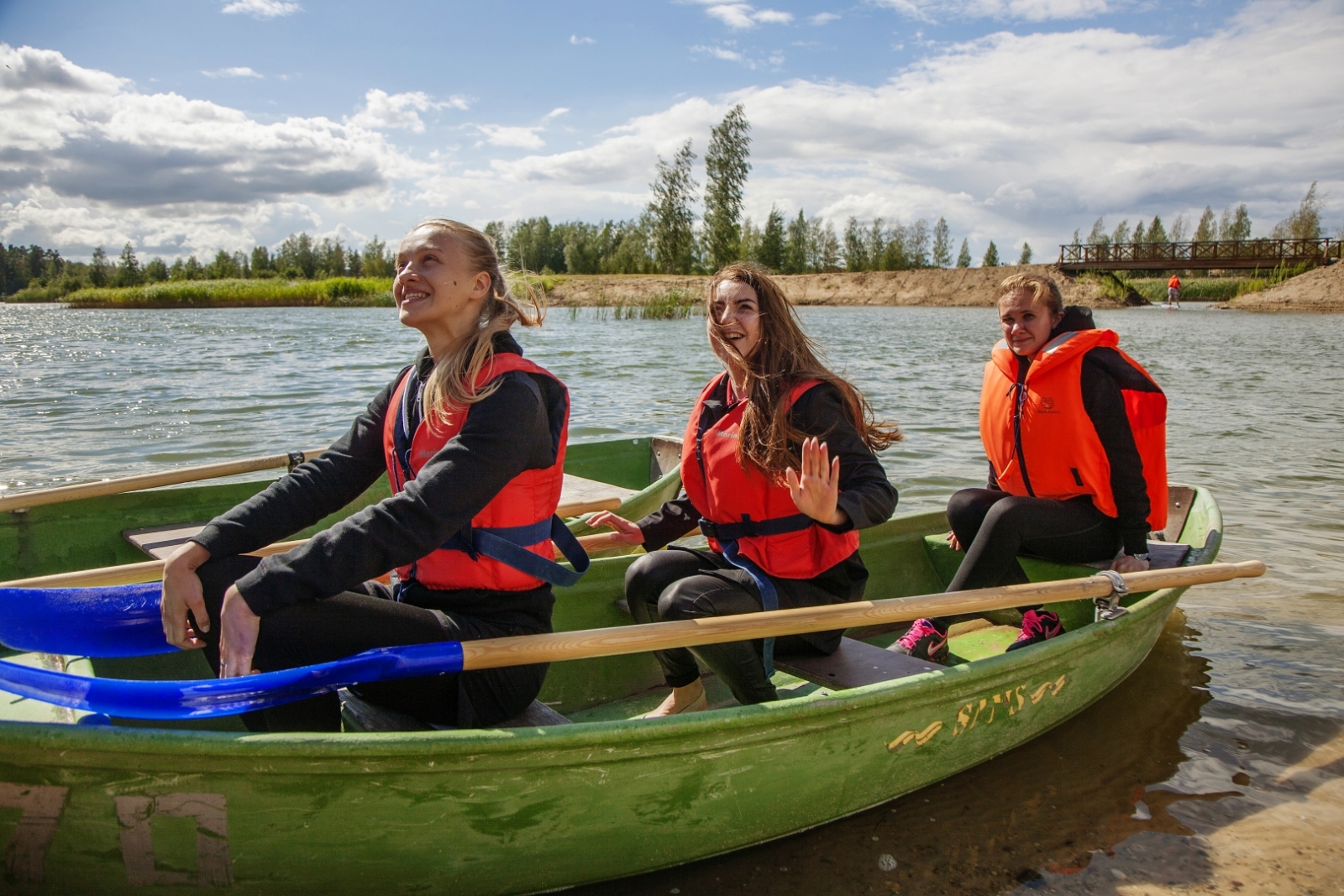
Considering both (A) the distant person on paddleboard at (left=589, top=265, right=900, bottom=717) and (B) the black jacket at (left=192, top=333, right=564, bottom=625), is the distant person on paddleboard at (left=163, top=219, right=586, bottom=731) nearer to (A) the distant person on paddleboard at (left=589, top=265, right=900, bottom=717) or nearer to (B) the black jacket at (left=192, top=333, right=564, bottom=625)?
(B) the black jacket at (left=192, top=333, right=564, bottom=625)

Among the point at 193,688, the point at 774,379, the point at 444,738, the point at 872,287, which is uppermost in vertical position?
the point at 872,287

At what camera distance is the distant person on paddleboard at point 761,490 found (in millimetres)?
2582

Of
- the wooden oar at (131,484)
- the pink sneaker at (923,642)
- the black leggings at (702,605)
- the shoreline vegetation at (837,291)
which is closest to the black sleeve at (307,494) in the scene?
the black leggings at (702,605)

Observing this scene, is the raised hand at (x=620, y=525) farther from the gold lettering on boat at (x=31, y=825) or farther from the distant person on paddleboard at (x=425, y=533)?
the gold lettering on boat at (x=31, y=825)

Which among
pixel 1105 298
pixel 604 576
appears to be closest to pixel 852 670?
pixel 604 576

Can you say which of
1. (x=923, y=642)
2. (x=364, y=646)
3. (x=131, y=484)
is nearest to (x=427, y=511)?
(x=364, y=646)

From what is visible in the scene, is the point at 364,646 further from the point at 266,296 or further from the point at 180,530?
the point at 266,296

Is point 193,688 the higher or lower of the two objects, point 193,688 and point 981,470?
the higher

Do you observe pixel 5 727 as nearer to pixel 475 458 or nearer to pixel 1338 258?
pixel 475 458

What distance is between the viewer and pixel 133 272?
77.2 m

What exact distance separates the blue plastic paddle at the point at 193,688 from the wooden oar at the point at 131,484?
7.22 feet

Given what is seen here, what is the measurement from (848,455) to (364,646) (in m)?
1.30

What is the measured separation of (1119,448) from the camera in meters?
3.48

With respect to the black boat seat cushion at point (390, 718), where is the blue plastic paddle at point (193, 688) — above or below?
above
